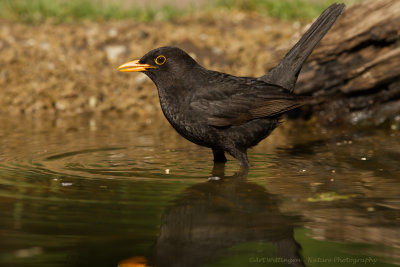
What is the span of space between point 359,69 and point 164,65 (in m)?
2.80

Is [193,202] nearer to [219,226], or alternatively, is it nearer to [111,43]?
[219,226]

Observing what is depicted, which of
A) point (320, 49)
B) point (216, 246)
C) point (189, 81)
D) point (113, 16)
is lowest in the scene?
point (216, 246)

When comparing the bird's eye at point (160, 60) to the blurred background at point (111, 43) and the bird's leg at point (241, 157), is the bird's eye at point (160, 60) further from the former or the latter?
the blurred background at point (111, 43)

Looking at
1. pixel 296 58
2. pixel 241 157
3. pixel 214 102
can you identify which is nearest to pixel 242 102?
pixel 214 102

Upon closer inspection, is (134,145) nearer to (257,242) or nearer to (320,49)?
(320,49)

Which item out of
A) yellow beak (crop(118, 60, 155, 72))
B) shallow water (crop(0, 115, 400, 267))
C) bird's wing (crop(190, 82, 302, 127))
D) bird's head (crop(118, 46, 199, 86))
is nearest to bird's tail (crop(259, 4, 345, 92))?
bird's wing (crop(190, 82, 302, 127))

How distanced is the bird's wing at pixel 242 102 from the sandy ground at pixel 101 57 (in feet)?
10.4

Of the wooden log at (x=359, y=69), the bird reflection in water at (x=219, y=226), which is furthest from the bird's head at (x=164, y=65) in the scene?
the wooden log at (x=359, y=69)

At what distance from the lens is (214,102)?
6125 mm

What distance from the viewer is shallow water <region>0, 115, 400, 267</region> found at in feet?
11.6

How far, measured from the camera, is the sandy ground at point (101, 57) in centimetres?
986

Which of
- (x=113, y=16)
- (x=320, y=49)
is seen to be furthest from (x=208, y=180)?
(x=113, y=16)

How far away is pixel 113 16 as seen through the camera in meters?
12.3

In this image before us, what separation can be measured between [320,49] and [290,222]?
4.38 m
